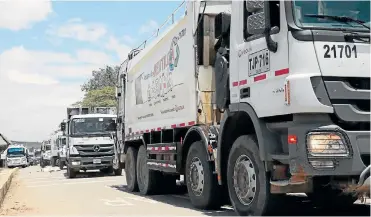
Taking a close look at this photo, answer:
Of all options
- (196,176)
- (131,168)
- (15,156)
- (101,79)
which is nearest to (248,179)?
(196,176)

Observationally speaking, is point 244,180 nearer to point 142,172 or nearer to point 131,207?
point 131,207

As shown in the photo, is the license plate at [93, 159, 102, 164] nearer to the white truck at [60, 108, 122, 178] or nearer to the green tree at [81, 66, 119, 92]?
the white truck at [60, 108, 122, 178]

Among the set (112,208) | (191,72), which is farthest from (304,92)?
(112,208)

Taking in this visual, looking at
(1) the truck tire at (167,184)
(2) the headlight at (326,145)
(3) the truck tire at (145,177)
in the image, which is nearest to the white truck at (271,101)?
(2) the headlight at (326,145)

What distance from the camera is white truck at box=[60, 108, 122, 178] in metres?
22.2

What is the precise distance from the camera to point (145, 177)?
1226 cm

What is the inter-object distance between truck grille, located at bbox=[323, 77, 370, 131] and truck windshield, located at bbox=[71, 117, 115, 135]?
56.7ft

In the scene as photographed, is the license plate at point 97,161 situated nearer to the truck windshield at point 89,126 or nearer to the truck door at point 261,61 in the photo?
the truck windshield at point 89,126

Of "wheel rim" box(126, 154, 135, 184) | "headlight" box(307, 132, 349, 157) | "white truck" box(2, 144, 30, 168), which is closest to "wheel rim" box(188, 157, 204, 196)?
"headlight" box(307, 132, 349, 157)

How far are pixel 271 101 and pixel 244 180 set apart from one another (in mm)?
1285

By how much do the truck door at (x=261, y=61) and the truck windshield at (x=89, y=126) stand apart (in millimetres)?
15792

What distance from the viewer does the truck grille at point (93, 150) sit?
22156 millimetres

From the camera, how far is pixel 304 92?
224 inches

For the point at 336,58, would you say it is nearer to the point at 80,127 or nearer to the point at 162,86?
the point at 162,86
